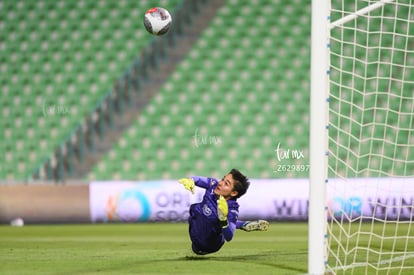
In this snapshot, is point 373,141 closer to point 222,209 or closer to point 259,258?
point 259,258

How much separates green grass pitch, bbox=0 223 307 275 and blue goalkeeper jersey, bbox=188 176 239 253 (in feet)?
0.66

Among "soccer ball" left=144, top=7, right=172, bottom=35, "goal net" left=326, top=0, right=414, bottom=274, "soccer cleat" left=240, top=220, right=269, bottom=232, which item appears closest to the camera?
"soccer cleat" left=240, top=220, right=269, bottom=232

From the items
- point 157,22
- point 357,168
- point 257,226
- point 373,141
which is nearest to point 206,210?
point 257,226

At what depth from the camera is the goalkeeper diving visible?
704cm

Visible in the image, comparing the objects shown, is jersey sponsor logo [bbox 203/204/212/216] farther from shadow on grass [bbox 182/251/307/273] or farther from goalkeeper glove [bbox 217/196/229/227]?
shadow on grass [bbox 182/251/307/273]

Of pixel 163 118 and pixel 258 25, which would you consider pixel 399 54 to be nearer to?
pixel 258 25

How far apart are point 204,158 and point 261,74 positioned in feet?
6.61

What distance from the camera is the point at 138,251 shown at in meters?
8.43

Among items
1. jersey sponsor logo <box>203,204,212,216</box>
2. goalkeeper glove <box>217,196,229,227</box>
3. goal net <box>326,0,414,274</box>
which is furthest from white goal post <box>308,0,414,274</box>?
jersey sponsor logo <box>203,204,212,216</box>

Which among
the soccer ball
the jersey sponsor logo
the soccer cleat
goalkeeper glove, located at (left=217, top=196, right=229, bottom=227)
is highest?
the soccer ball

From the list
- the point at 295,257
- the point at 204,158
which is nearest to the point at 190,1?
the point at 204,158

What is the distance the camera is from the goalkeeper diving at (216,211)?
23.1 feet

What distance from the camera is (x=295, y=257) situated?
7.70 metres

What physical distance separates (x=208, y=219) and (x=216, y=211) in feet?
0.37
